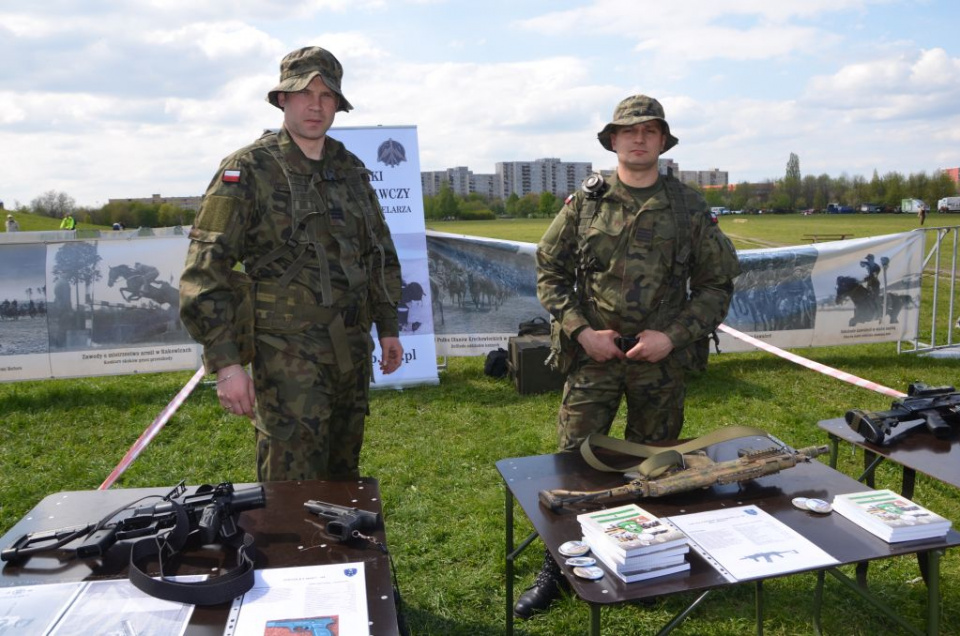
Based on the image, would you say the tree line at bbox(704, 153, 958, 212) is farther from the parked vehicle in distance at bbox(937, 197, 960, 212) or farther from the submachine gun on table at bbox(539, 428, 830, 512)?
the submachine gun on table at bbox(539, 428, 830, 512)

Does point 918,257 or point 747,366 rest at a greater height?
point 918,257

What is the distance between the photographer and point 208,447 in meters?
5.37

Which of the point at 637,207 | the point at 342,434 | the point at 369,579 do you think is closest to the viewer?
the point at 369,579

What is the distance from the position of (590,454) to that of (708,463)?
409 millimetres

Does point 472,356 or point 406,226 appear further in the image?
point 472,356

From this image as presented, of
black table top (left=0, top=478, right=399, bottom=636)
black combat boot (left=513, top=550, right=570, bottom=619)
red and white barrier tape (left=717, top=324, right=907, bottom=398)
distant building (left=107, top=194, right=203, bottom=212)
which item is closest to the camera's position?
black table top (left=0, top=478, right=399, bottom=636)

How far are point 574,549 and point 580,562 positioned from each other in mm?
55

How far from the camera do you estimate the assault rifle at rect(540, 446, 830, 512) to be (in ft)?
7.34

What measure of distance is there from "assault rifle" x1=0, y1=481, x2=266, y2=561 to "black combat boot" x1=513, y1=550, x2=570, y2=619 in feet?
5.11

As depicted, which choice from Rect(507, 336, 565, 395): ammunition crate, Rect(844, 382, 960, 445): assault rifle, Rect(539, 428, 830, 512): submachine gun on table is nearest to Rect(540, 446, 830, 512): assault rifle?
Rect(539, 428, 830, 512): submachine gun on table

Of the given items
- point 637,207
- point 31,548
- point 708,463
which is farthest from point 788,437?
point 31,548

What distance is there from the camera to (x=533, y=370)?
665 cm

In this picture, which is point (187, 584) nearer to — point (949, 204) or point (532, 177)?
point (949, 204)

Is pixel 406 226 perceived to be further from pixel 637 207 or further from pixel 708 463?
pixel 708 463
